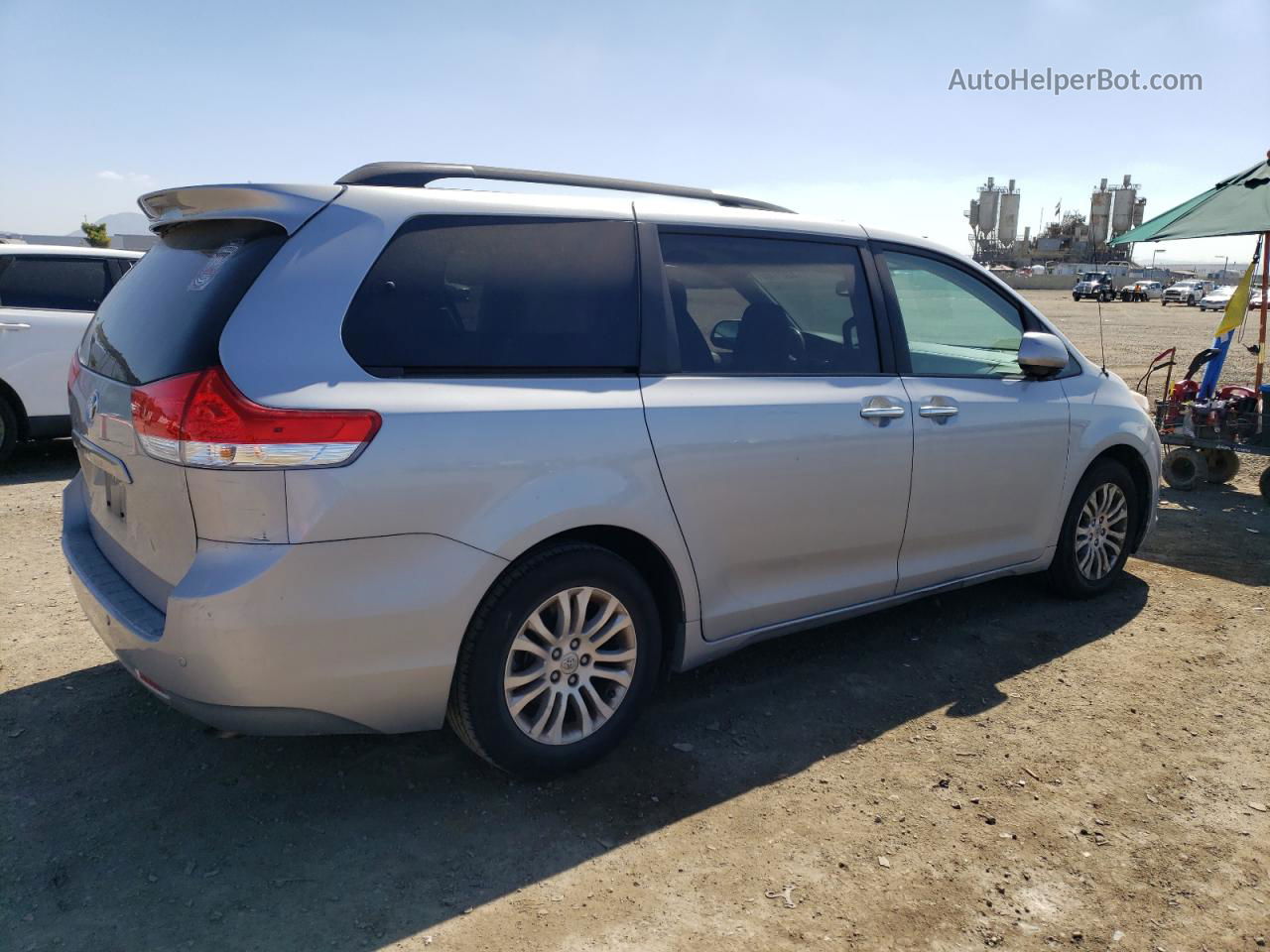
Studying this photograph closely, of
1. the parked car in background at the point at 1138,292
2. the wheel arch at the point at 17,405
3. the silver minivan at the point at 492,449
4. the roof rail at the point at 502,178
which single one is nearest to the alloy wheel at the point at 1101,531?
the silver minivan at the point at 492,449

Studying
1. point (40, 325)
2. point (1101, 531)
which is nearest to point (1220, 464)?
point (1101, 531)

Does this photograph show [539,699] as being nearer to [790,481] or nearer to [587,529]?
[587,529]

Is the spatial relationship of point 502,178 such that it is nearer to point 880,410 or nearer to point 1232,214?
point 880,410

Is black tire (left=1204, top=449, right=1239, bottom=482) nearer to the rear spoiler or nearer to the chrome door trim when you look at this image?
the chrome door trim

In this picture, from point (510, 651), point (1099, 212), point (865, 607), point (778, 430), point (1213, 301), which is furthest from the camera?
point (1099, 212)

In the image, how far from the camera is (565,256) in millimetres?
3207

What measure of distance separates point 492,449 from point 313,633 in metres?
0.69

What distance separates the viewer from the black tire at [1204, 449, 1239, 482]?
26.9 ft

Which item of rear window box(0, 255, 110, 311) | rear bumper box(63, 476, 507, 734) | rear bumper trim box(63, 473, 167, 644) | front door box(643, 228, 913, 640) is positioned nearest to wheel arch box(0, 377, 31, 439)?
rear window box(0, 255, 110, 311)

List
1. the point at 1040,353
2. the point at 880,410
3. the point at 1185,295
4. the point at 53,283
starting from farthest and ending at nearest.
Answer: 1. the point at 1185,295
2. the point at 53,283
3. the point at 1040,353
4. the point at 880,410

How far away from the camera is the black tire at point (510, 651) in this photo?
2924mm

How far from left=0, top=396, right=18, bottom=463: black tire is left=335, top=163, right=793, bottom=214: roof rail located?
6.01 metres

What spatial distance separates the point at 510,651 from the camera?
298cm

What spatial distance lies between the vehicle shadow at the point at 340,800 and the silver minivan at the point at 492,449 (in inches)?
10.6
